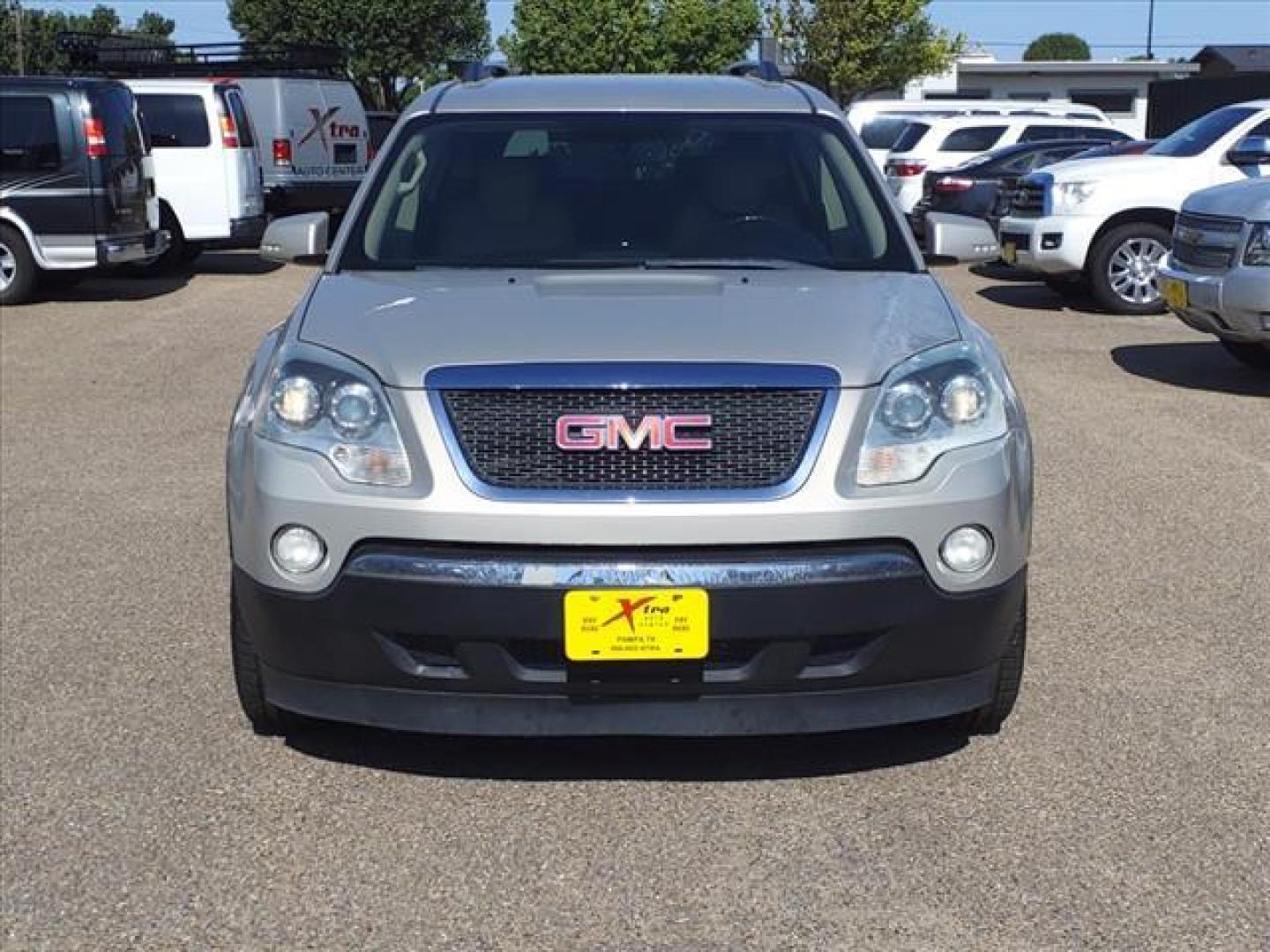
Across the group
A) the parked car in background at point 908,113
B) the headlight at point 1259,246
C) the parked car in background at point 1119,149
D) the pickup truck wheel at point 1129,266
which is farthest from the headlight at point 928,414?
the parked car in background at point 908,113

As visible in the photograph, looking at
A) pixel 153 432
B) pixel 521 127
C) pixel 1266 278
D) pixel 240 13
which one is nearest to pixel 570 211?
pixel 521 127

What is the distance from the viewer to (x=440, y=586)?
3.69m

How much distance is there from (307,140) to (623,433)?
1804 centimetres

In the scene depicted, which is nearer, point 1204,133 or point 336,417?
point 336,417

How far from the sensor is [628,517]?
370cm

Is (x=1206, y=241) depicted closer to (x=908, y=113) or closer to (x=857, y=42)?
(x=908, y=113)

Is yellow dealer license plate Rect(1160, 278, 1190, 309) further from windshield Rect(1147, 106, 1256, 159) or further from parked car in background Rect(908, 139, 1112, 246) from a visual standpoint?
parked car in background Rect(908, 139, 1112, 246)

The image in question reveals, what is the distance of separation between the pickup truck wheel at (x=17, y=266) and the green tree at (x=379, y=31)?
146ft

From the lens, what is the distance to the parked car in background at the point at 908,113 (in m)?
24.2

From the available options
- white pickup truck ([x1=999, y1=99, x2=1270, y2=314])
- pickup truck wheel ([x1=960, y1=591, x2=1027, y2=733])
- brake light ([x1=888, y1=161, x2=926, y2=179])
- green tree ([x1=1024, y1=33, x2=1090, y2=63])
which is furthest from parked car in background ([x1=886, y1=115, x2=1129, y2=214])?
green tree ([x1=1024, y1=33, x2=1090, y2=63])

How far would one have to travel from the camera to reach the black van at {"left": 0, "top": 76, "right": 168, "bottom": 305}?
14883 mm

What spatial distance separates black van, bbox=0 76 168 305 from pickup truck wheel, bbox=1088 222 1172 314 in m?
8.42

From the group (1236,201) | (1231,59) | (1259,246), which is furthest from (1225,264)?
(1231,59)

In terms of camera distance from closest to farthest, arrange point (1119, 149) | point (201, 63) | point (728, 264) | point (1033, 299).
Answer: point (728, 264) < point (1033, 299) < point (1119, 149) < point (201, 63)
